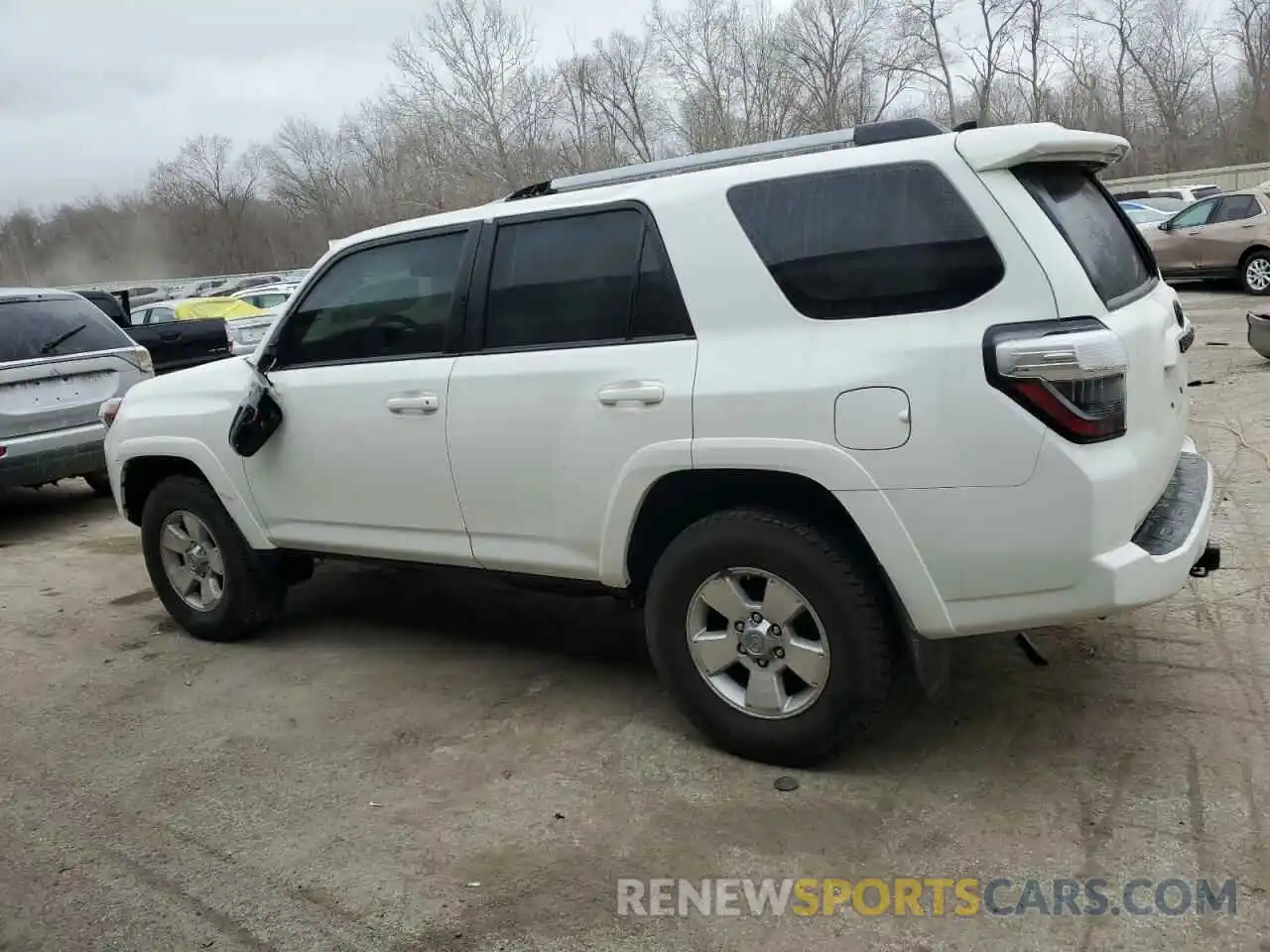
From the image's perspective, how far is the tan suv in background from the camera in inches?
606

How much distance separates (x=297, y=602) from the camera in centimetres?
559

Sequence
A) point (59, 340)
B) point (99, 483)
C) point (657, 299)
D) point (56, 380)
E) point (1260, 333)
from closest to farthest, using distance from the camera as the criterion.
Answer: point (657, 299), point (56, 380), point (59, 340), point (99, 483), point (1260, 333)

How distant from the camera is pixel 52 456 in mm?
7414

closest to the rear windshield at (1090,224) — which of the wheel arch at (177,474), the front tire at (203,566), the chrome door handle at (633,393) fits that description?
the chrome door handle at (633,393)

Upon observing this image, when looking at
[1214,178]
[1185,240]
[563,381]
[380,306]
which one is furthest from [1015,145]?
[1214,178]

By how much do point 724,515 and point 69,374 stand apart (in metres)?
6.35

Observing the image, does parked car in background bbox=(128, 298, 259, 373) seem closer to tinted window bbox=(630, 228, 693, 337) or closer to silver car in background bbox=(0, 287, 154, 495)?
silver car in background bbox=(0, 287, 154, 495)

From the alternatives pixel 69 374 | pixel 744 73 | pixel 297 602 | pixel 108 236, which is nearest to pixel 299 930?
pixel 297 602

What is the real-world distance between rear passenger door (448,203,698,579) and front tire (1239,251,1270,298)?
601 inches

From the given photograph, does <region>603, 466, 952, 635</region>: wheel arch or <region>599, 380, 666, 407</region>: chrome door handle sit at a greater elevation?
<region>599, 380, 666, 407</region>: chrome door handle

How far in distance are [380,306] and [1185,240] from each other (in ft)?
51.9

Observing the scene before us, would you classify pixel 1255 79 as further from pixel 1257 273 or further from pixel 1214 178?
pixel 1257 273

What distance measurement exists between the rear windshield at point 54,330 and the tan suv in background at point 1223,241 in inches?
599

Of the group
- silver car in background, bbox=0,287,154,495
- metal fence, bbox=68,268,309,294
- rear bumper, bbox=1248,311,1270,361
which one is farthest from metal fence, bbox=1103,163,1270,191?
silver car in background, bbox=0,287,154,495
